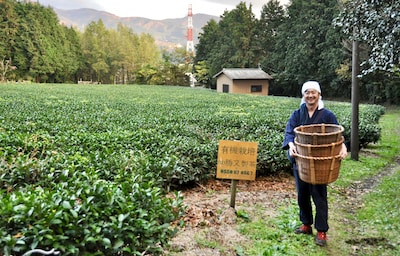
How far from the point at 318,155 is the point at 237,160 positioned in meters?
1.22

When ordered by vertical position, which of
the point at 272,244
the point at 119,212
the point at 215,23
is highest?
the point at 215,23

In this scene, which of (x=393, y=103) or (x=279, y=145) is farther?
(x=393, y=103)

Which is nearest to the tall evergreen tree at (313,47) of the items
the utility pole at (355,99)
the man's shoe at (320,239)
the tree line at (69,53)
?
the tree line at (69,53)

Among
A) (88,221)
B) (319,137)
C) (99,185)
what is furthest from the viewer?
(319,137)

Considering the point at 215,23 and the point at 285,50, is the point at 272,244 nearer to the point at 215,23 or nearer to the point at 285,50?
the point at 285,50

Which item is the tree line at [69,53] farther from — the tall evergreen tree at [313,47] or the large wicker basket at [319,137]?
A: the large wicker basket at [319,137]

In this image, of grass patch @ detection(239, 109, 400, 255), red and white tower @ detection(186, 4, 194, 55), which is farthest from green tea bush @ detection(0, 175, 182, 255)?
red and white tower @ detection(186, 4, 194, 55)

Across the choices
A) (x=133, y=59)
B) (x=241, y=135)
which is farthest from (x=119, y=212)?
(x=133, y=59)

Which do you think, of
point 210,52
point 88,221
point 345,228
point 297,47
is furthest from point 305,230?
point 210,52

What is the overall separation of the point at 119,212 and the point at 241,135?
5.31m

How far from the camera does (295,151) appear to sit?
11.3 ft

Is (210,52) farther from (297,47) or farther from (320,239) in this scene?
(320,239)

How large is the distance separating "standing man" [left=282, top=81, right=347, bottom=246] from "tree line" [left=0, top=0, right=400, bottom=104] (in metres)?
17.1

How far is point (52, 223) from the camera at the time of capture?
2.11 metres
